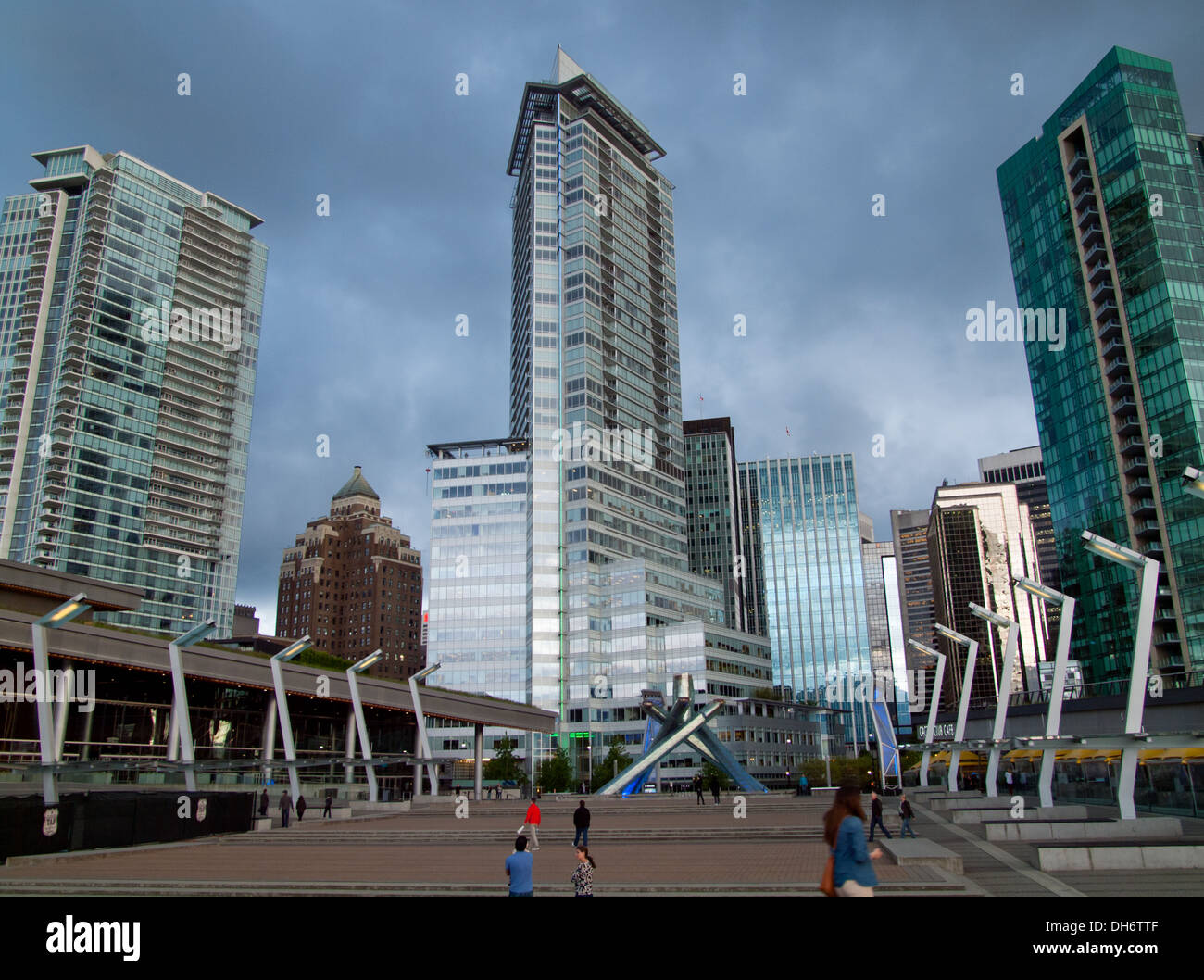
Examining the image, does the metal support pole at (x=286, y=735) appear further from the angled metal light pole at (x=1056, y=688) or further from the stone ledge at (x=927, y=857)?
the angled metal light pole at (x=1056, y=688)

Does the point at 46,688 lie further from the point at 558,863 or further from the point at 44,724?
the point at 558,863

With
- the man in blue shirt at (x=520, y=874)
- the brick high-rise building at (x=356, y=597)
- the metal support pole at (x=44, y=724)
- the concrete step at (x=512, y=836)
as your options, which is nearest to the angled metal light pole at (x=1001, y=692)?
the concrete step at (x=512, y=836)

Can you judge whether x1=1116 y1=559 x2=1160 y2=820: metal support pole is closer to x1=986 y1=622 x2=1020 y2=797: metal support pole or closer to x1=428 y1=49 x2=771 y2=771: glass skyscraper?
x1=986 y1=622 x2=1020 y2=797: metal support pole

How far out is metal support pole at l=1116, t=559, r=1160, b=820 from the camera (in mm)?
21922

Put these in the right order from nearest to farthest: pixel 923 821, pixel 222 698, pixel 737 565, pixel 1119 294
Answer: pixel 923 821
pixel 222 698
pixel 1119 294
pixel 737 565

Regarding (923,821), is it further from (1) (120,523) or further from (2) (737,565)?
(2) (737,565)

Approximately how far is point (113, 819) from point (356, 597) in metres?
171

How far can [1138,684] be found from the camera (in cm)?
2295

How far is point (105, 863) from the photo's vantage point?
2308cm

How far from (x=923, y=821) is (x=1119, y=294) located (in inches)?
3283

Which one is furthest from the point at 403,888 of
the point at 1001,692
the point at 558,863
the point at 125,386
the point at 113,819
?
the point at 125,386

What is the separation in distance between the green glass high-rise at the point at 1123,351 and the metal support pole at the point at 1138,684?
6911 cm
